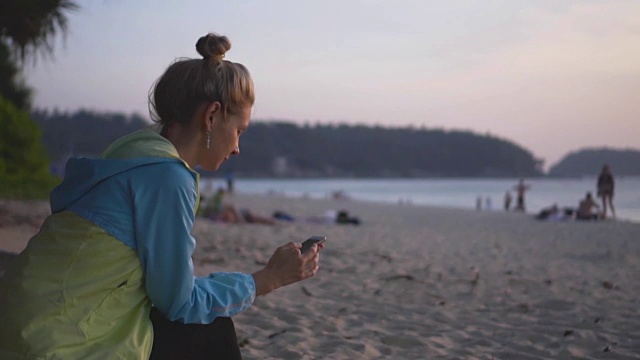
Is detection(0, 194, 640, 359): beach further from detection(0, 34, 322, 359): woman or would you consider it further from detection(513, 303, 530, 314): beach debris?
detection(0, 34, 322, 359): woman

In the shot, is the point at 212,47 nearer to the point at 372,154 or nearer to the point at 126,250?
the point at 126,250

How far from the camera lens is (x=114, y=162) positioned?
1.61 metres

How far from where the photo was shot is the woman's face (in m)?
1.76

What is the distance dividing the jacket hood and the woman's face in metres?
0.13

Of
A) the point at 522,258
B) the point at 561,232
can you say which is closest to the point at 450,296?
the point at 522,258

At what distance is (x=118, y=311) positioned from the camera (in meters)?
1.62

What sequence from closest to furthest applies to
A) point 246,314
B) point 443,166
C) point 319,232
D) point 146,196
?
1. point 146,196
2. point 246,314
3. point 319,232
4. point 443,166

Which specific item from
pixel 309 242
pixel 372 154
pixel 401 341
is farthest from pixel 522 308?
pixel 372 154

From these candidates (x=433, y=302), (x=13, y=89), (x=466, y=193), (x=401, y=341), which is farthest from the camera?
(x=466, y=193)

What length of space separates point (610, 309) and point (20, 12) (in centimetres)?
597

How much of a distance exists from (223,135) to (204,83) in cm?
18

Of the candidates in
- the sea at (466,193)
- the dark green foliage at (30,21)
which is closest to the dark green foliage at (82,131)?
the sea at (466,193)

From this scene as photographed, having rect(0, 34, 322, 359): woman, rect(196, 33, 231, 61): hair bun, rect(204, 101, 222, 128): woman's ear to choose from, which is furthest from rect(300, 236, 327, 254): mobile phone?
rect(196, 33, 231, 61): hair bun

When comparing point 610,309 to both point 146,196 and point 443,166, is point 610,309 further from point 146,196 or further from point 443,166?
point 443,166
